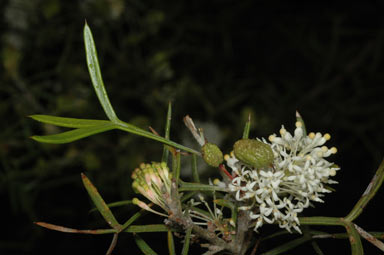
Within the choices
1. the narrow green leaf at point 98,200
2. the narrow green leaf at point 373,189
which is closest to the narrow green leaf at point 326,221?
the narrow green leaf at point 373,189

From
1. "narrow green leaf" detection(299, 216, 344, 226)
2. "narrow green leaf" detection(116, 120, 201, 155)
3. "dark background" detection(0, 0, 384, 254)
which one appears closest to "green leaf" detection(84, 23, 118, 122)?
"narrow green leaf" detection(116, 120, 201, 155)

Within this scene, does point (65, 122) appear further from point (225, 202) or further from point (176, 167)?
point (225, 202)

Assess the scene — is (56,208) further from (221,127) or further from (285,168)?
(285,168)

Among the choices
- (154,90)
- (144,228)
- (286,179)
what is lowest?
(144,228)

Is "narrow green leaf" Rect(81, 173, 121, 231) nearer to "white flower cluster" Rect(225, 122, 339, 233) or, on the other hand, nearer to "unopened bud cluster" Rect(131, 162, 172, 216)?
"unopened bud cluster" Rect(131, 162, 172, 216)

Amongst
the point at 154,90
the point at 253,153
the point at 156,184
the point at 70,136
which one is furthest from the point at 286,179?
the point at 154,90

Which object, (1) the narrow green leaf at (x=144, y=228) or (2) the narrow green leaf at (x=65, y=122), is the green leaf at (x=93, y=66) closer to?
(2) the narrow green leaf at (x=65, y=122)

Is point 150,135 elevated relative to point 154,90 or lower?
lower

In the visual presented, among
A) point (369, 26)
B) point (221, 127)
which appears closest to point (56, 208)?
point (221, 127)

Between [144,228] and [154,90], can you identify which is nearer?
[144,228]
